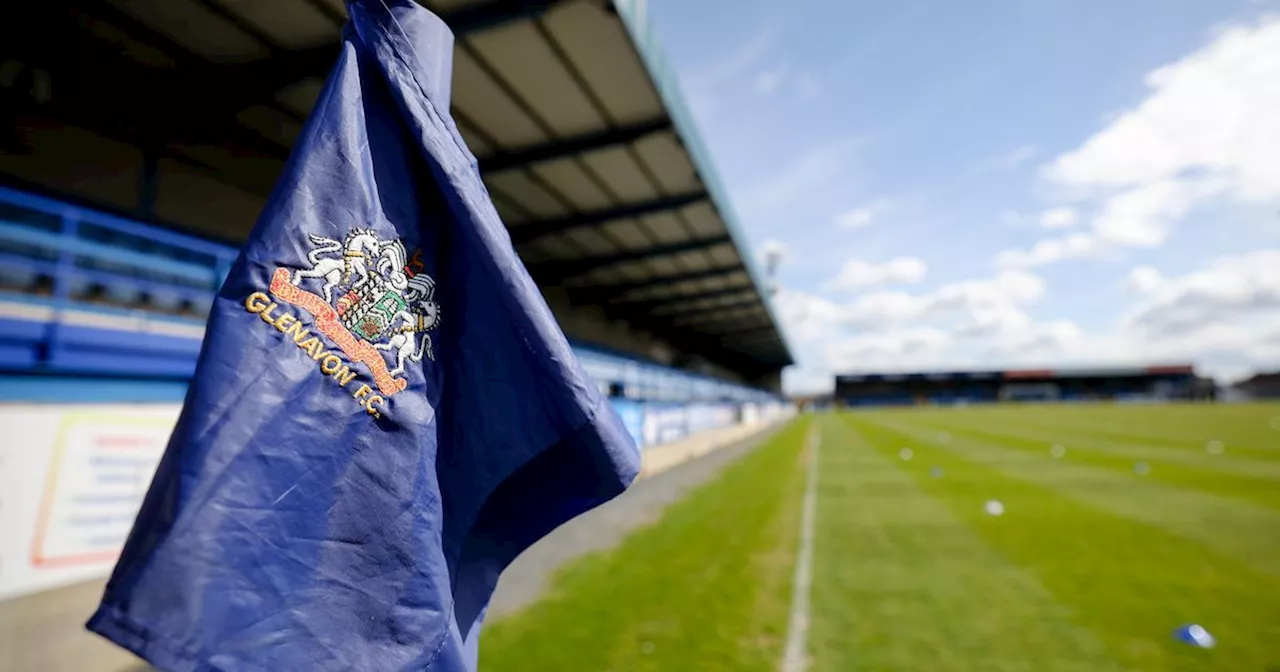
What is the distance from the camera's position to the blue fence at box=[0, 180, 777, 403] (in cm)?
404

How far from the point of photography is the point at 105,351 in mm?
4543

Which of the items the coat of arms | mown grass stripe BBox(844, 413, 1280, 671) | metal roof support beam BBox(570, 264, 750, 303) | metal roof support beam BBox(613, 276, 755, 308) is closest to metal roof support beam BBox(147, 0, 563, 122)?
the coat of arms

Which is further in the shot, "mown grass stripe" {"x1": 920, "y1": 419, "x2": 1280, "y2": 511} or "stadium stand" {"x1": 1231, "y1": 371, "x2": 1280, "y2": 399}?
"stadium stand" {"x1": 1231, "y1": 371, "x2": 1280, "y2": 399}

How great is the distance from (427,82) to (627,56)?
21.1 feet

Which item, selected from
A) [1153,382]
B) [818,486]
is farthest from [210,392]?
[1153,382]

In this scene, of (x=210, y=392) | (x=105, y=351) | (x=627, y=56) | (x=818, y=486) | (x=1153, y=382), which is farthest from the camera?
(x=1153, y=382)

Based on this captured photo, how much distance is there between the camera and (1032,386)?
93.7 meters

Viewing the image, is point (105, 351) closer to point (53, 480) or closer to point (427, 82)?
point (53, 480)

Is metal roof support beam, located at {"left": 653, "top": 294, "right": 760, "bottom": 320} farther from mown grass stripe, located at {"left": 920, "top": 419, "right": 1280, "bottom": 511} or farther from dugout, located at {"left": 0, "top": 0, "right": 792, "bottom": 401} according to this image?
dugout, located at {"left": 0, "top": 0, "right": 792, "bottom": 401}

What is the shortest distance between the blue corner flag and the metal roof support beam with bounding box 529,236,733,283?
14.4m

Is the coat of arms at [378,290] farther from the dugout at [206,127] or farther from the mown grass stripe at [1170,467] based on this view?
the mown grass stripe at [1170,467]

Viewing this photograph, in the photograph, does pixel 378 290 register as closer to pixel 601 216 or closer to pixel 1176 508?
pixel 1176 508

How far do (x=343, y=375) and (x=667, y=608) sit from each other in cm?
424

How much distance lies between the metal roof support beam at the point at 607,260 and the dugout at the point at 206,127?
3.68 m
